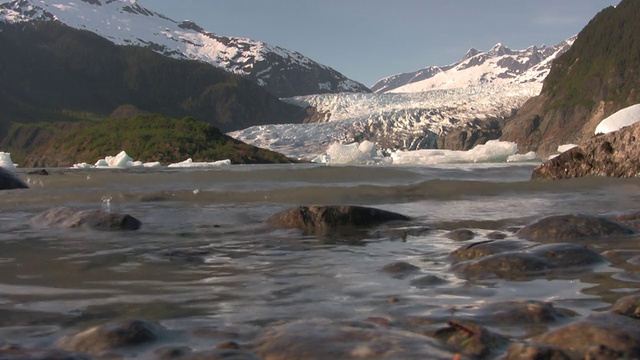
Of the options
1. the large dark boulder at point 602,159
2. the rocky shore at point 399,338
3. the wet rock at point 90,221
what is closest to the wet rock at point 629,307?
the rocky shore at point 399,338

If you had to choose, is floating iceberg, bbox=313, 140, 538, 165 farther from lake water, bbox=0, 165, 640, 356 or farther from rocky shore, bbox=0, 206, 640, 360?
rocky shore, bbox=0, 206, 640, 360

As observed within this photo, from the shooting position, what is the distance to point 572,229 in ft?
18.5

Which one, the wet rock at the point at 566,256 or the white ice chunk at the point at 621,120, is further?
the white ice chunk at the point at 621,120

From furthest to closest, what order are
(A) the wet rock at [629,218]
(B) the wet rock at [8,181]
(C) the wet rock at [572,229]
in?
(B) the wet rock at [8,181], (A) the wet rock at [629,218], (C) the wet rock at [572,229]

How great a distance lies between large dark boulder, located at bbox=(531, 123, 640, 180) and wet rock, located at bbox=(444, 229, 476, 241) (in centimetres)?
966

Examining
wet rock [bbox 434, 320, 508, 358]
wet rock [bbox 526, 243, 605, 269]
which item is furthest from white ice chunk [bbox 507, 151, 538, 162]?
wet rock [bbox 434, 320, 508, 358]

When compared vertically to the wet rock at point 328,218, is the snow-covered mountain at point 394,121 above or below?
above

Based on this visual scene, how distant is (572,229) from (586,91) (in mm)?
135228

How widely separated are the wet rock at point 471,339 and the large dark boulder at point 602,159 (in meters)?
13.2

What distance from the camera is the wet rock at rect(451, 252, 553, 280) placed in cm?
389

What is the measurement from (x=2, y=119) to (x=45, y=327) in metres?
176

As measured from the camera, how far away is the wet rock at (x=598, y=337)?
2283 mm

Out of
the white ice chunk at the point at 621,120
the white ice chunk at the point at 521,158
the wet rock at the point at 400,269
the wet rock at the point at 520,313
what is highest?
the white ice chunk at the point at 621,120

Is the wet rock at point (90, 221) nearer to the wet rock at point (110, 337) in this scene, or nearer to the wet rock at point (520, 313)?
the wet rock at point (110, 337)
